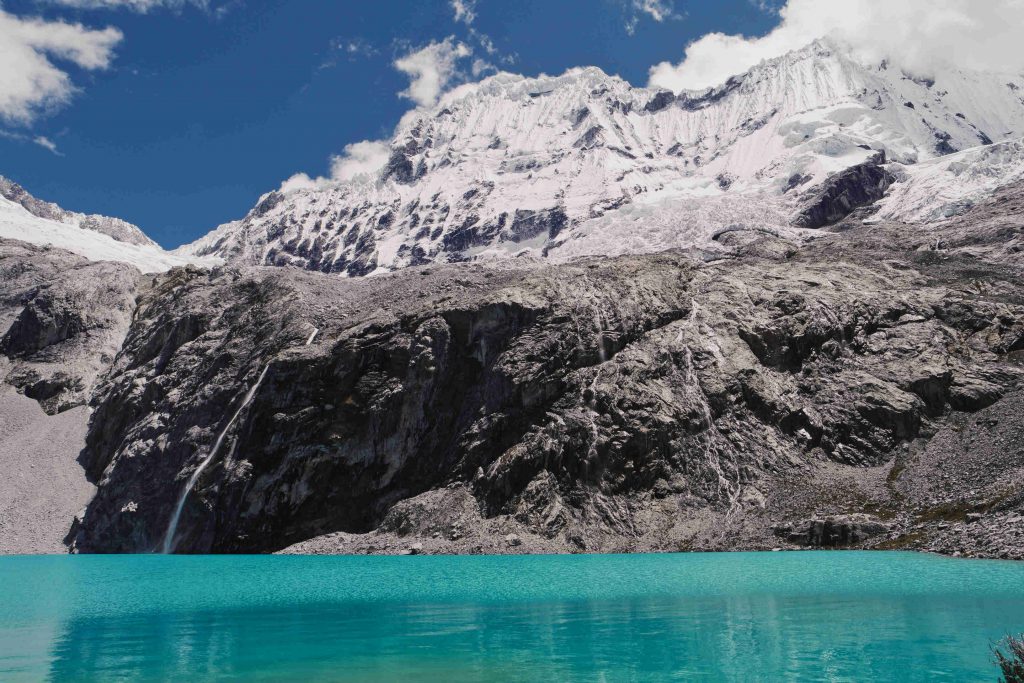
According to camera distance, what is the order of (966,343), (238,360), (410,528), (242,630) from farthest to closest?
(238,360) < (966,343) < (410,528) < (242,630)

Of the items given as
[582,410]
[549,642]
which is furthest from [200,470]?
[549,642]

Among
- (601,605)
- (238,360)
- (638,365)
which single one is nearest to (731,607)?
(601,605)

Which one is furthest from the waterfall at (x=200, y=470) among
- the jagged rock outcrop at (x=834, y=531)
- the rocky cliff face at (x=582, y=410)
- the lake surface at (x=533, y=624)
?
the jagged rock outcrop at (x=834, y=531)

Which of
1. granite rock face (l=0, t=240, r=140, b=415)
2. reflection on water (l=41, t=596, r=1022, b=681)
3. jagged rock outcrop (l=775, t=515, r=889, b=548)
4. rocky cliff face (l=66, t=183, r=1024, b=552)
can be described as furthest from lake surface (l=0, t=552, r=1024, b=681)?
granite rock face (l=0, t=240, r=140, b=415)

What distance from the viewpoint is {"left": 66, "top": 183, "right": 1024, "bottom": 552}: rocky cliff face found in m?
74.1

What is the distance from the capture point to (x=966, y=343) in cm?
8525

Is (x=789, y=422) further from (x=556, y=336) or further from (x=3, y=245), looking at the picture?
(x=3, y=245)

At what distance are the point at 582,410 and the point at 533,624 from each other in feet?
175

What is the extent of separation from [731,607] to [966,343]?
6662 cm

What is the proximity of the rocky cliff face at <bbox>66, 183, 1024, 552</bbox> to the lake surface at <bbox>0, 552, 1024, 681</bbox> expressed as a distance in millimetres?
22092

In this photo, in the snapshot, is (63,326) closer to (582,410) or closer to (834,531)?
(582,410)

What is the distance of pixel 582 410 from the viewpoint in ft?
269

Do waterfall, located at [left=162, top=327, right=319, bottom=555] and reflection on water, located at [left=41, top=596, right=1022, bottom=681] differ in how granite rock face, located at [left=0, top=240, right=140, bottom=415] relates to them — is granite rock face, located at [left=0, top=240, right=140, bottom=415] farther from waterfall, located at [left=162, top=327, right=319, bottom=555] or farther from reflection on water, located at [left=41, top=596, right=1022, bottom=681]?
reflection on water, located at [left=41, top=596, right=1022, bottom=681]

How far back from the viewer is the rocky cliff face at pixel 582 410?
74.1 meters
